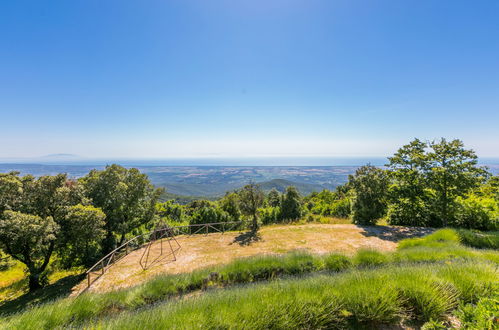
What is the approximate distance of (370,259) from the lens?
243 inches

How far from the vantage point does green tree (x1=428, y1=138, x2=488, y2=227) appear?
1095 cm

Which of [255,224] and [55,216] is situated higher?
[55,216]

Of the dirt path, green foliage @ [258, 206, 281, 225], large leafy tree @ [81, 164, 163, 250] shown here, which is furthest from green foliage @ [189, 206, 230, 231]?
the dirt path

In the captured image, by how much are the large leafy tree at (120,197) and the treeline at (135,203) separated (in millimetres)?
64

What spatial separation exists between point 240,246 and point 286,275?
6.35 m

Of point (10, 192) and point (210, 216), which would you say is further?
point (210, 216)

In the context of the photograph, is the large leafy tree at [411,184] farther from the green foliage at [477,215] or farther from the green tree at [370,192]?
the green foliage at [477,215]

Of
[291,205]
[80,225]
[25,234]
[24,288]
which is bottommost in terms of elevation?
[24,288]

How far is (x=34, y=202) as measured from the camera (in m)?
9.12

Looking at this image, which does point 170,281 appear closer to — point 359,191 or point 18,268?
point 359,191

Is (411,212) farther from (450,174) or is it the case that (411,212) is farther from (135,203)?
(135,203)

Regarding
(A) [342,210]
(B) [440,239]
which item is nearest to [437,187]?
(B) [440,239]

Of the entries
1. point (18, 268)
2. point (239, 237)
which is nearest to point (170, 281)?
point (239, 237)

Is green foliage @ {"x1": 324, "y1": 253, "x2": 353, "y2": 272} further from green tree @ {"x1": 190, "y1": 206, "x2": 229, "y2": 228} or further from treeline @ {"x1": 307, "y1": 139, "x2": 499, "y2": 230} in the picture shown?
green tree @ {"x1": 190, "y1": 206, "x2": 229, "y2": 228}
